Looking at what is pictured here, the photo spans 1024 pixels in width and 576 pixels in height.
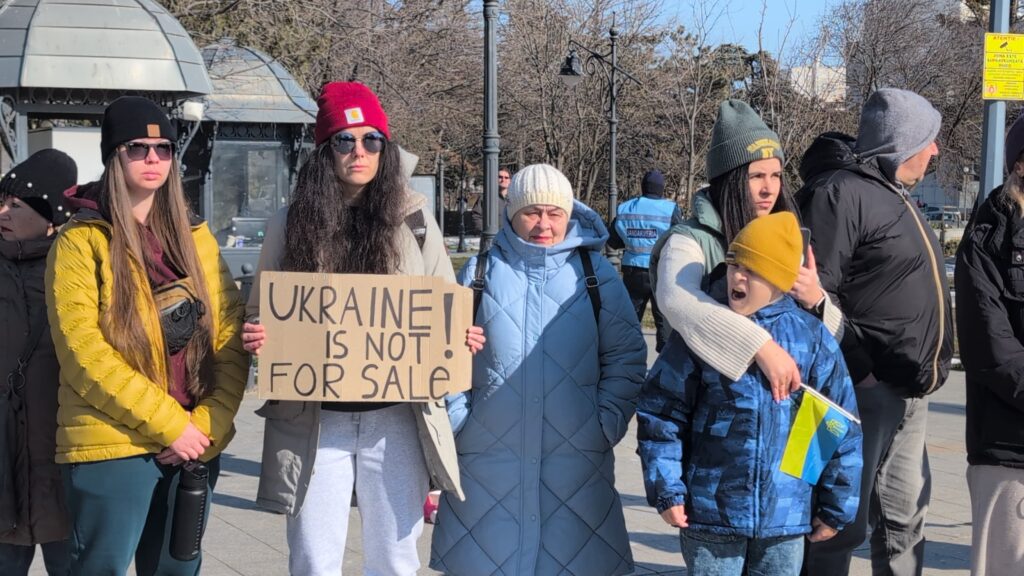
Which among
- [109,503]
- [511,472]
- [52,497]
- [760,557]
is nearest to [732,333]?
[760,557]

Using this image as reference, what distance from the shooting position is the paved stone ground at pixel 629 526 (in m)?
5.55

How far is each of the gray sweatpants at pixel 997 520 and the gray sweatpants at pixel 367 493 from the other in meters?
1.92

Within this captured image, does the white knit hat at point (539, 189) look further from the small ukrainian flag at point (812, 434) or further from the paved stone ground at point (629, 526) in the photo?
the paved stone ground at point (629, 526)

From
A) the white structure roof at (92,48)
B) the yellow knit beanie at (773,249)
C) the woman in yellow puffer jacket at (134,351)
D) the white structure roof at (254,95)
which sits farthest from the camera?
the white structure roof at (254,95)

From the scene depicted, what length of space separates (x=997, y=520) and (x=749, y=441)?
1.23 meters

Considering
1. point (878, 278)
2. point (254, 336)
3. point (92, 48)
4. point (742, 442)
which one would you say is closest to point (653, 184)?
point (92, 48)

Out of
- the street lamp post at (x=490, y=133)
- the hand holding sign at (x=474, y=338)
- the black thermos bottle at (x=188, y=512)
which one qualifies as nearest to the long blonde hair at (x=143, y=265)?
the black thermos bottle at (x=188, y=512)

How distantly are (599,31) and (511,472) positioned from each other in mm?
30882

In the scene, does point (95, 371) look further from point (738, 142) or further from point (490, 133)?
point (490, 133)

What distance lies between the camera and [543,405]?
4.01 m

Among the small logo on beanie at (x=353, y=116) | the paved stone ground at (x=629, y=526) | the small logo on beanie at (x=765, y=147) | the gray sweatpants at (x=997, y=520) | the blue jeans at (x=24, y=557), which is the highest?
the small logo on beanie at (x=353, y=116)

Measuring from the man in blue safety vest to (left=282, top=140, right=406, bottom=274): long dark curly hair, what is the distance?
749cm

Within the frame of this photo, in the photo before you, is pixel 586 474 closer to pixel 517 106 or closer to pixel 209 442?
pixel 209 442

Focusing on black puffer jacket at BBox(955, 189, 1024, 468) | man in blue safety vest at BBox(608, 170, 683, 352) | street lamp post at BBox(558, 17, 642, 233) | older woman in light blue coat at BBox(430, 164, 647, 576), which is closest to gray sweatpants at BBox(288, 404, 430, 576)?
older woman in light blue coat at BBox(430, 164, 647, 576)
